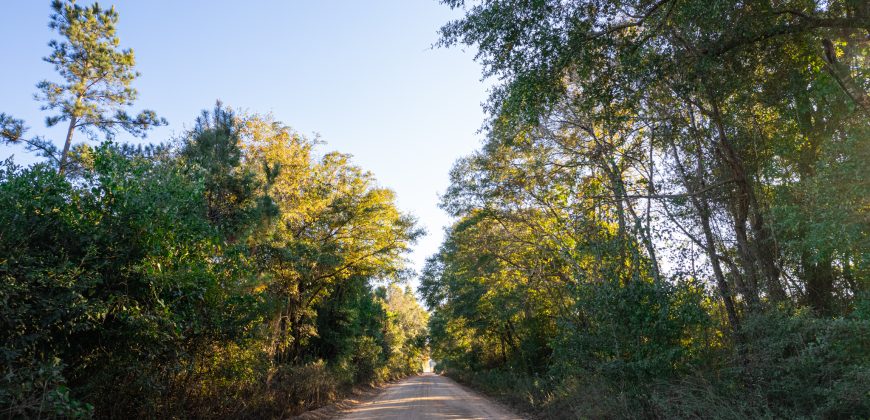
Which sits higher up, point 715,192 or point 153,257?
point 715,192

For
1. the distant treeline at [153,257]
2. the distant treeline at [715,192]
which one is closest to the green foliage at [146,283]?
the distant treeline at [153,257]

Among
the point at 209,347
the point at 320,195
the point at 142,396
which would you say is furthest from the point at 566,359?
the point at 320,195

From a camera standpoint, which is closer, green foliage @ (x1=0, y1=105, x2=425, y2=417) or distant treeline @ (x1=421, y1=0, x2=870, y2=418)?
green foliage @ (x1=0, y1=105, x2=425, y2=417)

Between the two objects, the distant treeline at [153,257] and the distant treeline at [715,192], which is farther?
the distant treeline at [715,192]

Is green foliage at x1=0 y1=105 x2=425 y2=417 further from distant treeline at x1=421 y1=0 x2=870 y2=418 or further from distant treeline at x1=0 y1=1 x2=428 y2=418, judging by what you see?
distant treeline at x1=421 y1=0 x2=870 y2=418

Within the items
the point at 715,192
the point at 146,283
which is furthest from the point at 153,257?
the point at 715,192

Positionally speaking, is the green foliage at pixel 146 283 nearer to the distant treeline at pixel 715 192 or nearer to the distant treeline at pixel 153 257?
the distant treeline at pixel 153 257

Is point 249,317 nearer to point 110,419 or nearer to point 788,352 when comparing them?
point 110,419

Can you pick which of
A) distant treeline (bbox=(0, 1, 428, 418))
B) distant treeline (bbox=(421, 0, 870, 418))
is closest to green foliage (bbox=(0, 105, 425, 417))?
distant treeline (bbox=(0, 1, 428, 418))

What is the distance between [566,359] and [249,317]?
24.0 ft

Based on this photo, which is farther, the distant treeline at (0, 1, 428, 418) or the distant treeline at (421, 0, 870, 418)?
the distant treeline at (421, 0, 870, 418)

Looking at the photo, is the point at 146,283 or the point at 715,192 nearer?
the point at 146,283

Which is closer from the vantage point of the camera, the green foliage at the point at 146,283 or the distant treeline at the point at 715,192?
the green foliage at the point at 146,283

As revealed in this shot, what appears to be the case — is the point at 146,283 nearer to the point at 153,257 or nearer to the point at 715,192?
the point at 153,257
